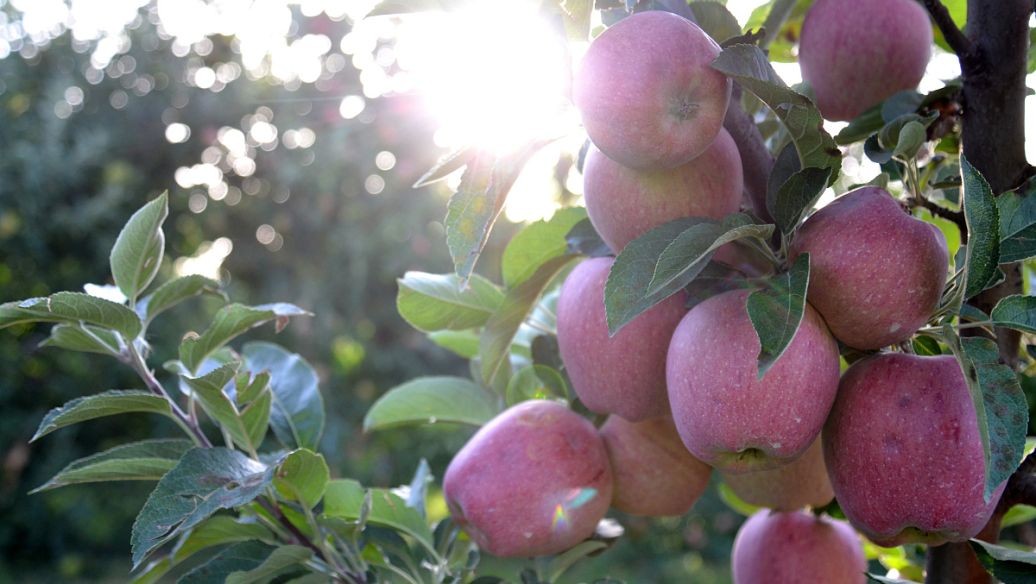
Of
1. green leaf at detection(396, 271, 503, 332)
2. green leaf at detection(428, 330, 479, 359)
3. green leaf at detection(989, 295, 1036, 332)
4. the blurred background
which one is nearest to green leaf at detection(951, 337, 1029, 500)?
green leaf at detection(989, 295, 1036, 332)

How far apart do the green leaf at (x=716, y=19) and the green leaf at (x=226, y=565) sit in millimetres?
452

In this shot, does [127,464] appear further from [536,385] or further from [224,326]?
[536,385]

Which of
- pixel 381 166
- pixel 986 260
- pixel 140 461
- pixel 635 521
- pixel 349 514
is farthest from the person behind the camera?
pixel 381 166

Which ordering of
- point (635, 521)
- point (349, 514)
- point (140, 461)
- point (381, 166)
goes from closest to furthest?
point (140, 461)
point (349, 514)
point (635, 521)
point (381, 166)

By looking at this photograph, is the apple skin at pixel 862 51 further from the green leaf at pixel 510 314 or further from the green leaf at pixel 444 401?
the green leaf at pixel 444 401

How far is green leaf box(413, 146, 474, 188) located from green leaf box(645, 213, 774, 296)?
14cm

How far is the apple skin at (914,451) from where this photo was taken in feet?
1.54

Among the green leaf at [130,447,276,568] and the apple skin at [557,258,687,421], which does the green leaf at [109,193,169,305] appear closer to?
the green leaf at [130,447,276,568]

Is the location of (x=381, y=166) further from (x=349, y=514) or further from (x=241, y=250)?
(x=349, y=514)

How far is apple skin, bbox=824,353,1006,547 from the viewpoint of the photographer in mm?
469

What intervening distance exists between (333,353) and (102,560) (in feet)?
3.95

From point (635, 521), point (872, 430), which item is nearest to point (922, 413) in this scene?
point (872, 430)

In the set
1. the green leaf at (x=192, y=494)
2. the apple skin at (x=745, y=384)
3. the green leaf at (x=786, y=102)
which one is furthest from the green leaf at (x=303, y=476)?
the green leaf at (x=786, y=102)

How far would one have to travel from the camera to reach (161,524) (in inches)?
18.8
